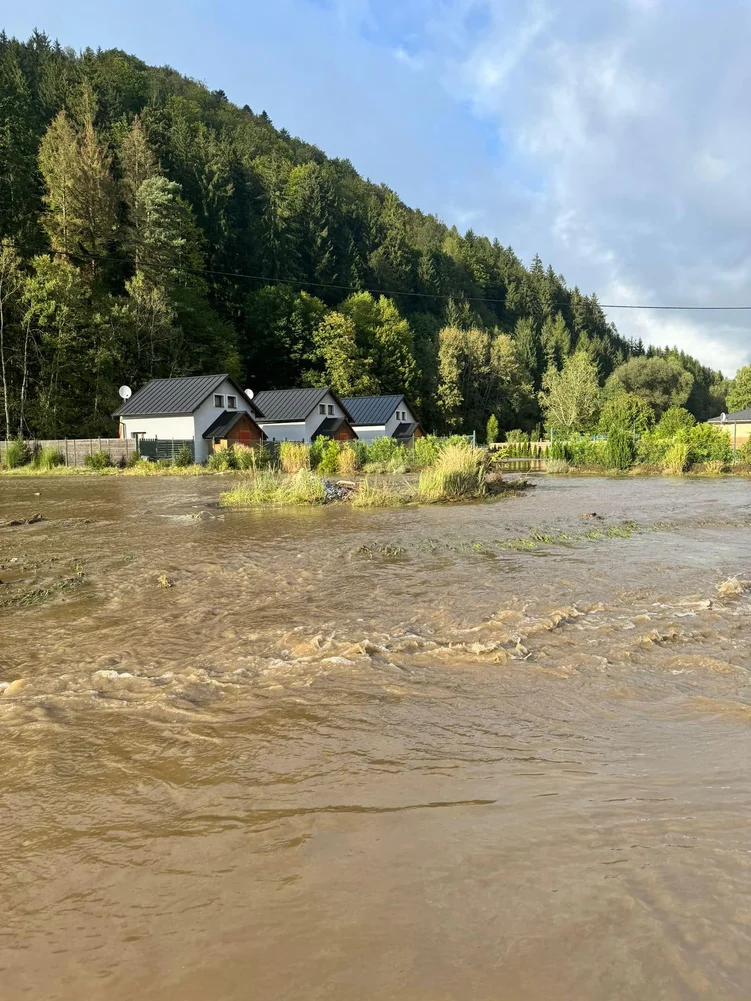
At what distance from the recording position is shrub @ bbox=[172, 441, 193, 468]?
111 feet

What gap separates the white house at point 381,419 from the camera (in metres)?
52.6

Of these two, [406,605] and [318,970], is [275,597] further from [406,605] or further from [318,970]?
[318,970]

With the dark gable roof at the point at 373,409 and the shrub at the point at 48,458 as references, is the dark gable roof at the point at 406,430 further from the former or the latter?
the shrub at the point at 48,458

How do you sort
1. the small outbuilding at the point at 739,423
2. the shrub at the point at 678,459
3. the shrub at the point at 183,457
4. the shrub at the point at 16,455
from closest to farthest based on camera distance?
the shrub at the point at 678,459 < the shrub at the point at 183,457 < the shrub at the point at 16,455 < the small outbuilding at the point at 739,423

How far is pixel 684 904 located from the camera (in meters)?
2.27

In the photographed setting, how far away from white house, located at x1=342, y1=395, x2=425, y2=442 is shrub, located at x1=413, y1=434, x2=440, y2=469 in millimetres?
21641

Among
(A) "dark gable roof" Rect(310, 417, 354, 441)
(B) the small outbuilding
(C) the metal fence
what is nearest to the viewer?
(C) the metal fence

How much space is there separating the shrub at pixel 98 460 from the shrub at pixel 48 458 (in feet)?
4.93

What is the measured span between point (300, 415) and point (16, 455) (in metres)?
18.1

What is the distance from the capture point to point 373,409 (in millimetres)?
53812

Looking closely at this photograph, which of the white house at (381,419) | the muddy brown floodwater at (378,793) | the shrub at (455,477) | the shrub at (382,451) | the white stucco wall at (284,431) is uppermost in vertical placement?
the white house at (381,419)

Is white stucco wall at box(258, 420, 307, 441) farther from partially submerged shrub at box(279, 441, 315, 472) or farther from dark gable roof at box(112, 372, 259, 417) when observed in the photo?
partially submerged shrub at box(279, 441, 315, 472)

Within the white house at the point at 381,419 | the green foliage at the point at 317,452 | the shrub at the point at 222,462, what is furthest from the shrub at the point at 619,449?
the white house at the point at 381,419

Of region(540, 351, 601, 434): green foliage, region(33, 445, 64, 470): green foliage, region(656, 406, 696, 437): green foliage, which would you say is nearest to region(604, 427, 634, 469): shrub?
region(656, 406, 696, 437): green foliage
